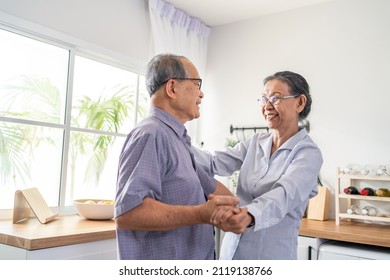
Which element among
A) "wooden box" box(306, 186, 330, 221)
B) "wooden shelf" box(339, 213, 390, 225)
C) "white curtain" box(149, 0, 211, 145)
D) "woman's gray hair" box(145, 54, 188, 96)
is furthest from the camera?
"white curtain" box(149, 0, 211, 145)

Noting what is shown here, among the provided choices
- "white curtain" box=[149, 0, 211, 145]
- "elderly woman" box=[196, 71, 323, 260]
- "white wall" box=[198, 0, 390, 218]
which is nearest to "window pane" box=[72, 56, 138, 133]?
"white curtain" box=[149, 0, 211, 145]

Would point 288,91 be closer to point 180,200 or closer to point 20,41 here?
point 180,200

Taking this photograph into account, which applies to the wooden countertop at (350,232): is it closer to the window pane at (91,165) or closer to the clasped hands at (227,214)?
the clasped hands at (227,214)

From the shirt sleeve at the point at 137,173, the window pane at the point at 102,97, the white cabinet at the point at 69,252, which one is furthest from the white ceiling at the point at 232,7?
the shirt sleeve at the point at 137,173

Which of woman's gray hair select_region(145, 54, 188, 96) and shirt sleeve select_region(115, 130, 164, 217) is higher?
woman's gray hair select_region(145, 54, 188, 96)

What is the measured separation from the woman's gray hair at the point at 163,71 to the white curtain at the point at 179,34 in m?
1.68

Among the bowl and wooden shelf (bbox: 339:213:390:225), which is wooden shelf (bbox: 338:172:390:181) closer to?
wooden shelf (bbox: 339:213:390:225)

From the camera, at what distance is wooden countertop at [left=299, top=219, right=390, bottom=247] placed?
1.92 m

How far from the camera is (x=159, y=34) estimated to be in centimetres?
279

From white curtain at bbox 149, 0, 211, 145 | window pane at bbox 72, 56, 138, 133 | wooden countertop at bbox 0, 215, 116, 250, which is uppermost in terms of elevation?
white curtain at bbox 149, 0, 211, 145

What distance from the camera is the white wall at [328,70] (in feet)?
8.18

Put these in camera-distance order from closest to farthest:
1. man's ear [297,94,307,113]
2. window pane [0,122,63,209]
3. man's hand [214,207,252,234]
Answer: man's hand [214,207,252,234]
man's ear [297,94,307,113]
window pane [0,122,63,209]

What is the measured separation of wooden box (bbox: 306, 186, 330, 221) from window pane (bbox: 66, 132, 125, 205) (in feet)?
4.40
